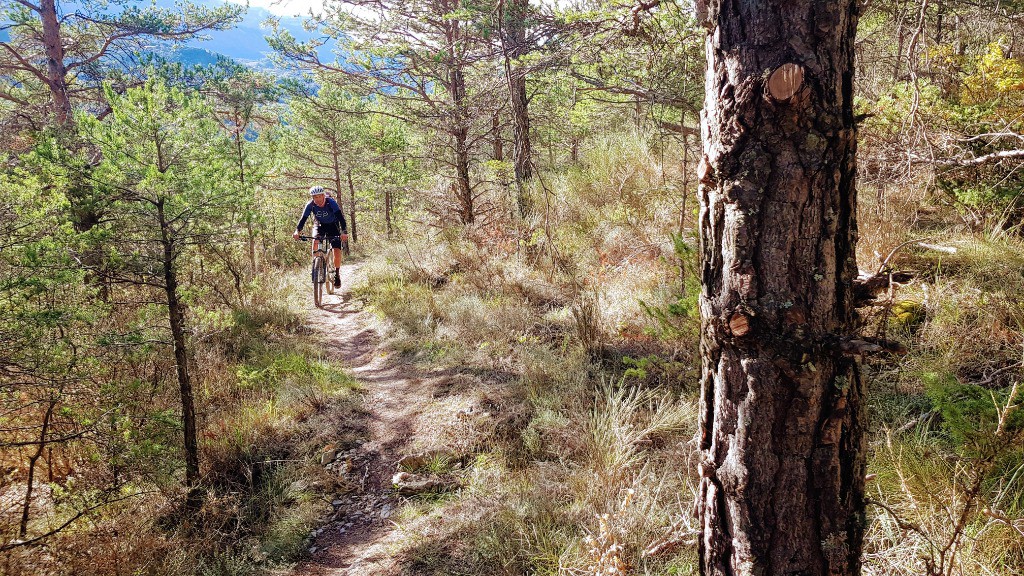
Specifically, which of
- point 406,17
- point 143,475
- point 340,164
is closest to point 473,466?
point 143,475

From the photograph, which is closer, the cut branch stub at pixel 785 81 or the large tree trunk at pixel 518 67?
the cut branch stub at pixel 785 81

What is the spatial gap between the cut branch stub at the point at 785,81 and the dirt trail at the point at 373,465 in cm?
307

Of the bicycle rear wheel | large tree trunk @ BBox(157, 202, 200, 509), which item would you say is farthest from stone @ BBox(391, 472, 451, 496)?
the bicycle rear wheel

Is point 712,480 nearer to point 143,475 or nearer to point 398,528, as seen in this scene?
point 398,528

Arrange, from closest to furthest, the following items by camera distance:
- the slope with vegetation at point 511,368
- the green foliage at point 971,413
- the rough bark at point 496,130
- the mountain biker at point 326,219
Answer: the green foliage at point 971,413
the slope with vegetation at point 511,368
the rough bark at point 496,130
the mountain biker at point 326,219

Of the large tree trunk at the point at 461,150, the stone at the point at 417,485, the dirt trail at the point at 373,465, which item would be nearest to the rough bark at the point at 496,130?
the large tree trunk at the point at 461,150

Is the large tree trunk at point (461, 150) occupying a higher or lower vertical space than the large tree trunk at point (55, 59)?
lower

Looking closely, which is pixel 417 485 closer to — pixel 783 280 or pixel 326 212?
pixel 783 280

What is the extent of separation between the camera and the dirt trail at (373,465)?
3.09 m

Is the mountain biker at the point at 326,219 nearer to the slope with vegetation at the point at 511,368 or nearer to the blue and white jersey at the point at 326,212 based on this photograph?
the blue and white jersey at the point at 326,212

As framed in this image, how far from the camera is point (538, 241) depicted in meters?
7.24

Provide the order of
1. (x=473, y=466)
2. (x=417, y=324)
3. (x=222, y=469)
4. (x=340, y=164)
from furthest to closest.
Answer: (x=340, y=164), (x=417, y=324), (x=222, y=469), (x=473, y=466)

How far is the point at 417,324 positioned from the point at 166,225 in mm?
3483

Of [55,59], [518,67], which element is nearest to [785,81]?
[518,67]
